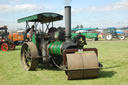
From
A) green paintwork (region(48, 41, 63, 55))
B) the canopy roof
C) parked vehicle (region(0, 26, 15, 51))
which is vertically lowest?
parked vehicle (region(0, 26, 15, 51))

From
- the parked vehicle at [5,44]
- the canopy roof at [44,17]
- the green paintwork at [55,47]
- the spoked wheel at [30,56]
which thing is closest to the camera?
the green paintwork at [55,47]

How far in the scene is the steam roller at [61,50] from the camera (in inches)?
205

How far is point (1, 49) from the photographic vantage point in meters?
15.2

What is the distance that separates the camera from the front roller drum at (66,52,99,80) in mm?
5121

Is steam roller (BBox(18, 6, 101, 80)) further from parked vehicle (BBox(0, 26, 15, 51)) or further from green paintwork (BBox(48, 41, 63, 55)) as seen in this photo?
parked vehicle (BBox(0, 26, 15, 51))

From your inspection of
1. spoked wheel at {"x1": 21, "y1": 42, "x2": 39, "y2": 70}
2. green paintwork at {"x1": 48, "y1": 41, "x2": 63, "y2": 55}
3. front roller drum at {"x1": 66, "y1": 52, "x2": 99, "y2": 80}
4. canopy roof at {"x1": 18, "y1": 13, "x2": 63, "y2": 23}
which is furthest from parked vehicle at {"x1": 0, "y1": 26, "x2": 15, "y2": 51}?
front roller drum at {"x1": 66, "y1": 52, "x2": 99, "y2": 80}

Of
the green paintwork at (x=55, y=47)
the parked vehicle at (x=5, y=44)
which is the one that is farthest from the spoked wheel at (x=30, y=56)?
the parked vehicle at (x=5, y=44)

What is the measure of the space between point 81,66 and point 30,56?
256cm

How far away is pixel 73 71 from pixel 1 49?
451 inches

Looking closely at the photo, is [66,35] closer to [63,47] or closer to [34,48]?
[63,47]

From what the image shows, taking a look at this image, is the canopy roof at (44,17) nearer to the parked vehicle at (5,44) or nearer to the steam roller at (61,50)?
the steam roller at (61,50)

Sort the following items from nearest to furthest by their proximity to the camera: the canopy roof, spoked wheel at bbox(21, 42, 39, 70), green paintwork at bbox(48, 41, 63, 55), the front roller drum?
the front roller drum < green paintwork at bbox(48, 41, 63, 55) < spoked wheel at bbox(21, 42, 39, 70) < the canopy roof

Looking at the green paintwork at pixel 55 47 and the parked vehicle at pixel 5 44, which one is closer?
the green paintwork at pixel 55 47

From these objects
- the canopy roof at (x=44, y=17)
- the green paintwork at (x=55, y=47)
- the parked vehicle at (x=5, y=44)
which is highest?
the canopy roof at (x=44, y=17)
